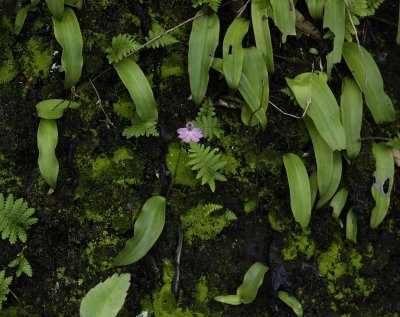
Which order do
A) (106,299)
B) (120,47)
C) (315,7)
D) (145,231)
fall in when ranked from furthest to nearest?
(315,7) < (120,47) < (145,231) < (106,299)

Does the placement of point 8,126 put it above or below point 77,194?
above

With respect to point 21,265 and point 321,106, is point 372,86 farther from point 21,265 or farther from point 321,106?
point 21,265

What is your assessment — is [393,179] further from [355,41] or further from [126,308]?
[126,308]

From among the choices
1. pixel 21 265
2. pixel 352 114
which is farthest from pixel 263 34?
pixel 21 265

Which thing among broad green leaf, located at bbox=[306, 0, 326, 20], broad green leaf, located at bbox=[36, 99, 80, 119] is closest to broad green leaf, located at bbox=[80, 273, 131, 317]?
broad green leaf, located at bbox=[36, 99, 80, 119]

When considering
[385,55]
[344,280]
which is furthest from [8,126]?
[385,55]

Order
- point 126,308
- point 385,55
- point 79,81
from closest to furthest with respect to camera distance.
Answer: point 126,308 < point 79,81 < point 385,55
